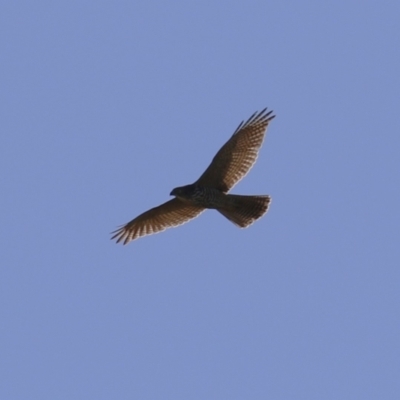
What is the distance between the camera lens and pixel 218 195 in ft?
71.2

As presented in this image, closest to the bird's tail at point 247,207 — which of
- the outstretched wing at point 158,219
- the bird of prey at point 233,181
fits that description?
the bird of prey at point 233,181

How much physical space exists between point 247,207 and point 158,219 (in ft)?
7.49

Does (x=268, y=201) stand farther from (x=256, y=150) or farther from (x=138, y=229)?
(x=138, y=229)

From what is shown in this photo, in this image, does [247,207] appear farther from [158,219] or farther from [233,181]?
[158,219]

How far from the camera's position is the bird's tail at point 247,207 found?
21.6 meters

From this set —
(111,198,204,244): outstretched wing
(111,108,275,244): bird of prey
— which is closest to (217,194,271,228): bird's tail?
(111,108,275,244): bird of prey

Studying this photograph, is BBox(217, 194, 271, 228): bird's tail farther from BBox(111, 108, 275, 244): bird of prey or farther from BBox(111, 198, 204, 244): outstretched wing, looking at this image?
BBox(111, 198, 204, 244): outstretched wing

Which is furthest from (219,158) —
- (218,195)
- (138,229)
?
(138,229)

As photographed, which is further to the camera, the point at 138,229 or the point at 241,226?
the point at 138,229

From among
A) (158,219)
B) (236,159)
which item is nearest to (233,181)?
(236,159)

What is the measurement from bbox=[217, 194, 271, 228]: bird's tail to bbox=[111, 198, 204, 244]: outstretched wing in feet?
3.40

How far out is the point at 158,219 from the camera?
75.6 feet

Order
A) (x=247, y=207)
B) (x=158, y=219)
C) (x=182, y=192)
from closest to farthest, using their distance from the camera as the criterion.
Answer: (x=247, y=207)
(x=182, y=192)
(x=158, y=219)

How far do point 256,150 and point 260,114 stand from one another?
29.2 inches
